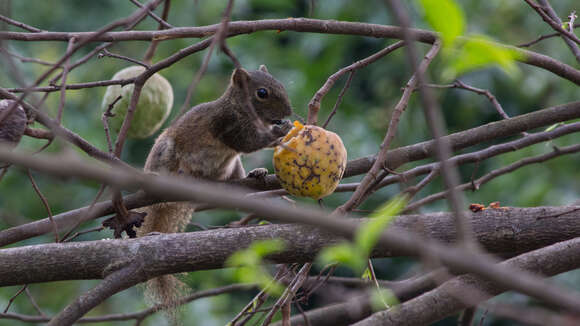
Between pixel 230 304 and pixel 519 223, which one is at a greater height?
pixel 230 304

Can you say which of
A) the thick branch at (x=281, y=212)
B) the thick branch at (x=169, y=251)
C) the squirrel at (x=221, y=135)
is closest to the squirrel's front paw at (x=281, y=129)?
the squirrel at (x=221, y=135)

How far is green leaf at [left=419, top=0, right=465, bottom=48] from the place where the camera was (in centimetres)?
57

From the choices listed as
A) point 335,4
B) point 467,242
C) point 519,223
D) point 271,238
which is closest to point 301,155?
point 271,238

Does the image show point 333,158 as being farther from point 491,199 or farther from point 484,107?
point 484,107

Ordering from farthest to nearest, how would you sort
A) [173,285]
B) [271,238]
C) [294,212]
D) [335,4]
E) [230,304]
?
1. [335,4]
2. [230,304]
3. [173,285]
4. [271,238]
5. [294,212]

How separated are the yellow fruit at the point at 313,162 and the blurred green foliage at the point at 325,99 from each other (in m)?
1.49

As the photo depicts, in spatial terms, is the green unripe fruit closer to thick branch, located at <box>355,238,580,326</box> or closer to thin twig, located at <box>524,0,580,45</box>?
thick branch, located at <box>355,238,580,326</box>

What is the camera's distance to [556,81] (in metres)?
3.01

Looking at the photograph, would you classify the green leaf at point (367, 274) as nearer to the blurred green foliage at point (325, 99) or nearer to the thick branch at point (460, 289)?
the thick branch at point (460, 289)

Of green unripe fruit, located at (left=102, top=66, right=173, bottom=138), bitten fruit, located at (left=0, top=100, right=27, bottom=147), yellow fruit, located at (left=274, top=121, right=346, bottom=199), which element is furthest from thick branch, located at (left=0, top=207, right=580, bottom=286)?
green unripe fruit, located at (left=102, top=66, right=173, bottom=138)

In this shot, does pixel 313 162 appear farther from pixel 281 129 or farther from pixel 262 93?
pixel 262 93

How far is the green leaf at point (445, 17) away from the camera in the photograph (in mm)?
571

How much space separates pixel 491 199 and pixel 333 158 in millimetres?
1787

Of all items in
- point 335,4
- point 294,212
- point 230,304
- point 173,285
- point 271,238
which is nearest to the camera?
point 294,212
